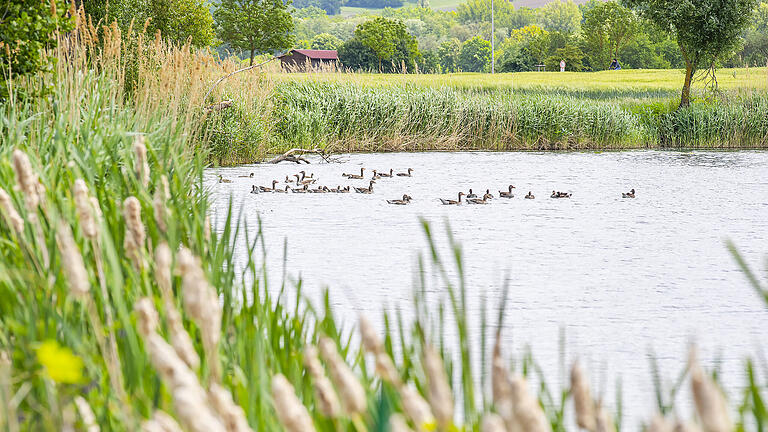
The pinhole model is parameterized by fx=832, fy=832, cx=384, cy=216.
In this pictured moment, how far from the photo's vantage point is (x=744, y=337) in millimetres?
3660

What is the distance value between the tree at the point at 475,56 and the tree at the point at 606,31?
4216 centimetres

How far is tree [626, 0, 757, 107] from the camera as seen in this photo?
18719mm

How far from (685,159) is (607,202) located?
6.02 metres

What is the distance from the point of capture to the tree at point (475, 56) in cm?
10175

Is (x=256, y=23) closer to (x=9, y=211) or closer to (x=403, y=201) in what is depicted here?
(x=403, y=201)

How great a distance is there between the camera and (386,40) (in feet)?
179

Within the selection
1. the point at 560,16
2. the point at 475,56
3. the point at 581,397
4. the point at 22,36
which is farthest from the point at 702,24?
the point at 560,16

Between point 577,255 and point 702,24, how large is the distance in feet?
50.3

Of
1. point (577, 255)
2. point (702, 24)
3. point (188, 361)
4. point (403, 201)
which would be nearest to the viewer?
point (188, 361)

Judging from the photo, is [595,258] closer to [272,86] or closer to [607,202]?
[607,202]

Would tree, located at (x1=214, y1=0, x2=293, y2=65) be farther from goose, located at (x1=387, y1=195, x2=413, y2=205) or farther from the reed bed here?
the reed bed

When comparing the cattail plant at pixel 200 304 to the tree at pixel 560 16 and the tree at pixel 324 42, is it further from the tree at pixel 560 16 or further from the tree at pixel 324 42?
the tree at pixel 560 16

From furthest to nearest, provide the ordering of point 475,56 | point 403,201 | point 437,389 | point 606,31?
point 475,56 → point 606,31 → point 403,201 → point 437,389

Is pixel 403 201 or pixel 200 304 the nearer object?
pixel 200 304
